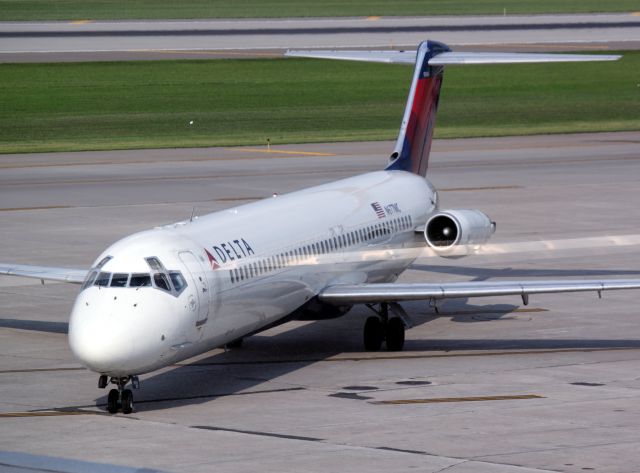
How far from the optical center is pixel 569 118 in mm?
73688

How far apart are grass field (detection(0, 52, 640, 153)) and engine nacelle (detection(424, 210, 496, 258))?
35.6 m

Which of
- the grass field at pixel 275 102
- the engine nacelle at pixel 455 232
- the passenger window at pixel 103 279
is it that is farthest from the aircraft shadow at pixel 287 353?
the grass field at pixel 275 102

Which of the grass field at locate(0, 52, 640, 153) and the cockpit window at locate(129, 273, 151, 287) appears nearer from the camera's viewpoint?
the cockpit window at locate(129, 273, 151, 287)

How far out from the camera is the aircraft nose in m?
20.7

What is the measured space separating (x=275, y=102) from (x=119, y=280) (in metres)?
56.7

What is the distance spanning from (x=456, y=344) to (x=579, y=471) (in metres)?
9.63

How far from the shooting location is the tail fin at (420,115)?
3309cm

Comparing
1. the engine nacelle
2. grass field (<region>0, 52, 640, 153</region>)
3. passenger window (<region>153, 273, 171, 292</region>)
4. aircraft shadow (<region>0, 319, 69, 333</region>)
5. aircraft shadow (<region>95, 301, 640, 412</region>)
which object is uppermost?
grass field (<region>0, 52, 640, 153</region>)

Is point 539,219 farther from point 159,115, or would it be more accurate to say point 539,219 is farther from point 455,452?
point 159,115

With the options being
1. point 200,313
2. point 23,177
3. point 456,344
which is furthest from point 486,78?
point 200,313

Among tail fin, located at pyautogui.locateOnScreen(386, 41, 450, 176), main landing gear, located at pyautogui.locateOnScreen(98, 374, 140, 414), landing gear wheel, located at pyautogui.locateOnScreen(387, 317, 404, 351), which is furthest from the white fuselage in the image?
tail fin, located at pyautogui.locateOnScreen(386, 41, 450, 176)

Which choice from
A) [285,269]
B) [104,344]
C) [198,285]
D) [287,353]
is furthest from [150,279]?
[287,353]

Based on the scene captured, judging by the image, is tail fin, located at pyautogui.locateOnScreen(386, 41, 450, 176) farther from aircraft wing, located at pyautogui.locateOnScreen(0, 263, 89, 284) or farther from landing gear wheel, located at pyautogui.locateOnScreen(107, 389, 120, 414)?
landing gear wheel, located at pyautogui.locateOnScreen(107, 389, 120, 414)

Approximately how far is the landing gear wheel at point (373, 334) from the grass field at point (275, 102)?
38263 millimetres
